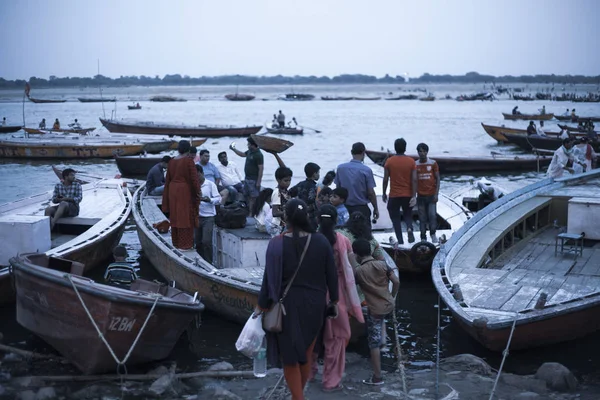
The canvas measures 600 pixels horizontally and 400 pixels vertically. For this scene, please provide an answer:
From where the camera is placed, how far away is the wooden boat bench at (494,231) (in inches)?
383

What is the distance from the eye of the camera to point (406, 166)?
10.3 metres

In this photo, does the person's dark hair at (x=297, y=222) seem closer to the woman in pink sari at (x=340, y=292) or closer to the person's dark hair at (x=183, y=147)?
the woman in pink sari at (x=340, y=292)

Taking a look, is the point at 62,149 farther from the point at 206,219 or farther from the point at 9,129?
the point at 206,219

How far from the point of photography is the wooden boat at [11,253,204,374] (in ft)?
22.8

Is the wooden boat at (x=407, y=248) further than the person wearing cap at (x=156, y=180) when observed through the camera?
No

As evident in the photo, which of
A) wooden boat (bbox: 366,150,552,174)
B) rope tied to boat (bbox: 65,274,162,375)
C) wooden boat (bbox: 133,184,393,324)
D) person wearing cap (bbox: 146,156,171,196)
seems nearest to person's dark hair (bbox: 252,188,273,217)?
wooden boat (bbox: 133,184,393,324)

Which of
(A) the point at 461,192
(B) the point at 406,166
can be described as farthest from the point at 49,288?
(A) the point at 461,192

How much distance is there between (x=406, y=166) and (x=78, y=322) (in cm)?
524

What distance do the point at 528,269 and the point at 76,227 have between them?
786 centimetres

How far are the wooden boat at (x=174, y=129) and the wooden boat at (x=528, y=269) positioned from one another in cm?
3158

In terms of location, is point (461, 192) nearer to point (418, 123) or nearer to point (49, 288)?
point (49, 288)

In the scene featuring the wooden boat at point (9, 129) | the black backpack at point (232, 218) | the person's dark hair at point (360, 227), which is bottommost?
the black backpack at point (232, 218)

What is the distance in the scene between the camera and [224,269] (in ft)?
30.3

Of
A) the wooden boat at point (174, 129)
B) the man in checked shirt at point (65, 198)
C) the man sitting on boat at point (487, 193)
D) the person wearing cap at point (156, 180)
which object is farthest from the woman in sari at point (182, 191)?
the wooden boat at point (174, 129)
